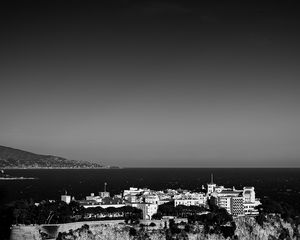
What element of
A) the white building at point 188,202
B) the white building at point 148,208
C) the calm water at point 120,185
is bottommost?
the white building at point 148,208

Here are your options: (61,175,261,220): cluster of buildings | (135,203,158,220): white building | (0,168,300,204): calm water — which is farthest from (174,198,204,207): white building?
(0,168,300,204): calm water

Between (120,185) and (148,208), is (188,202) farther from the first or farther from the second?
(120,185)

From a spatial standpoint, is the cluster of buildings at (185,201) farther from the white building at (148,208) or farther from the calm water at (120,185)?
the calm water at (120,185)

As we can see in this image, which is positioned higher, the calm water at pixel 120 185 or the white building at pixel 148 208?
the calm water at pixel 120 185

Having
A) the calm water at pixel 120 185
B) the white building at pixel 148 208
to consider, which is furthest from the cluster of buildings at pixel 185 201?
the calm water at pixel 120 185

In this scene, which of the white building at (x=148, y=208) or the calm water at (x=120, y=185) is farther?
the calm water at (x=120, y=185)

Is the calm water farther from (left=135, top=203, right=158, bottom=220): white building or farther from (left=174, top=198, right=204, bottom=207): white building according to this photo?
(left=174, top=198, right=204, bottom=207): white building

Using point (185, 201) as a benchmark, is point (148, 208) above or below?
below

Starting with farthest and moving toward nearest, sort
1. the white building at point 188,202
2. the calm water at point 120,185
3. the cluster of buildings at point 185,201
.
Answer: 1. the calm water at point 120,185
2. the white building at point 188,202
3. the cluster of buildings at point 185,201

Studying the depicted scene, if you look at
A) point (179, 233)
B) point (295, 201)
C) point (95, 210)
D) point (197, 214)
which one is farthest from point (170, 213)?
point (295, 201)

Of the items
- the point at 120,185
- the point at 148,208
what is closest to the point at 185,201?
the point at 148,208

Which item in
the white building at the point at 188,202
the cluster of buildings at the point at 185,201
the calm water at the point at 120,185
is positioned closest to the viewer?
the cluster of buildings at the point at 185,201

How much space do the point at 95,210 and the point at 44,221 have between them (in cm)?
837

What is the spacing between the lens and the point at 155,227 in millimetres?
39188
